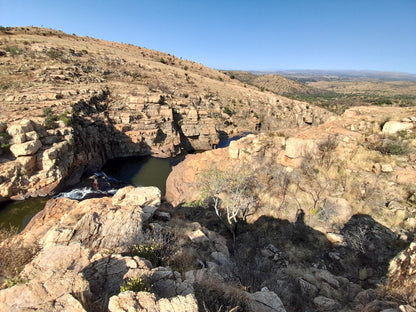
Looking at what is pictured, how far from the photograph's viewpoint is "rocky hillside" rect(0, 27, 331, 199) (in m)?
14.6

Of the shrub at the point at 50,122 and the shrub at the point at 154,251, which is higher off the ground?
the shrub at the point at 50,122

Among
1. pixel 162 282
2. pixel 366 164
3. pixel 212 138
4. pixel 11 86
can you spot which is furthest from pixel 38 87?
pixel 366 164

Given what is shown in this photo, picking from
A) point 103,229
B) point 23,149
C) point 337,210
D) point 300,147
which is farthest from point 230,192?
point 23,149

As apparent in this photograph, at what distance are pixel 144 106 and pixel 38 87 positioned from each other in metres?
10.9

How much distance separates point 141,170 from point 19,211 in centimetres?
945

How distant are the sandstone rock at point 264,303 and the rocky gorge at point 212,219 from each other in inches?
1.3

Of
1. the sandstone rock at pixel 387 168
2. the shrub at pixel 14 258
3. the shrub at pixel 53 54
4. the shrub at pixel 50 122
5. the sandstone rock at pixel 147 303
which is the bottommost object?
the shrub at pixel 14 258

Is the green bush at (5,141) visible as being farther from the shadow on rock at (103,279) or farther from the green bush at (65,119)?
the shadow on rock at (103,279)

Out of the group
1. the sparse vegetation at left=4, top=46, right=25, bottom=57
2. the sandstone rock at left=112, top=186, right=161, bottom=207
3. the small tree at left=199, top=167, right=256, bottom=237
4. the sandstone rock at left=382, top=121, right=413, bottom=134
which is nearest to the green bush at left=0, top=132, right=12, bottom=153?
the sandstone rock at left=112, top=186, right=161, bottom=207

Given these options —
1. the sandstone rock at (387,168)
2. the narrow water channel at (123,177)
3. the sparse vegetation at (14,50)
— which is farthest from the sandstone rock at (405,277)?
the sparse vegetation at (14,50)

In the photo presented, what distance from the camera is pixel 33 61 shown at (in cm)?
2680

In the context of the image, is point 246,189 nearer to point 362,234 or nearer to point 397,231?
point 362,234

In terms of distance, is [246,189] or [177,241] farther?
[246,189]

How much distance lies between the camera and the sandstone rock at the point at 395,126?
31.8 ft
